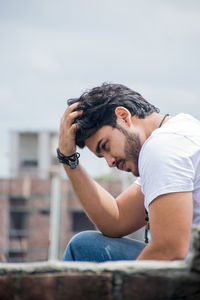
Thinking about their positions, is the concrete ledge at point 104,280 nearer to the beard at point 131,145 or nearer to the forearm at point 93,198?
the beard at point 131,145

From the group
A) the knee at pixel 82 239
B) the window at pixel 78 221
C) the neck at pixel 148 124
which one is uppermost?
the neck at pixel 148 124

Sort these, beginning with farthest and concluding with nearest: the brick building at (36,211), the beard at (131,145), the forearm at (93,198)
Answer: the brick building at (36,211), the forearm at (93,198), the beard at (131,145)

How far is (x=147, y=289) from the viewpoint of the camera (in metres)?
1.17

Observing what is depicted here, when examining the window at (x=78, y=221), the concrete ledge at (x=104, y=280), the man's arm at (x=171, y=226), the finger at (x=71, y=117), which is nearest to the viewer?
the concrete ledge at (x=104, y=280)

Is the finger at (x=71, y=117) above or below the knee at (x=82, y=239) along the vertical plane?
above

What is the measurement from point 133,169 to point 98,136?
19 cm

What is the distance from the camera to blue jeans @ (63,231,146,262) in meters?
2.25

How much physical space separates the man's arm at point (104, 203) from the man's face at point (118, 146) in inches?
8.1

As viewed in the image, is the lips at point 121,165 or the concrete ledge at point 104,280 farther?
the lips at point 121,165

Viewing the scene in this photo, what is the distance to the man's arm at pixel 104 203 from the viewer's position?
2443 mm

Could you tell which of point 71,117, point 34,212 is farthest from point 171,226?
point 34,212

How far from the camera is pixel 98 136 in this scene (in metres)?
2.24

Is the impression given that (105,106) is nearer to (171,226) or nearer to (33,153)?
(171,226)

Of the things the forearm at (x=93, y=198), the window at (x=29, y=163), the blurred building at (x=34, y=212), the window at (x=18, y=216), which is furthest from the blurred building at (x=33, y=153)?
the forearm at (x=93, y=198)
